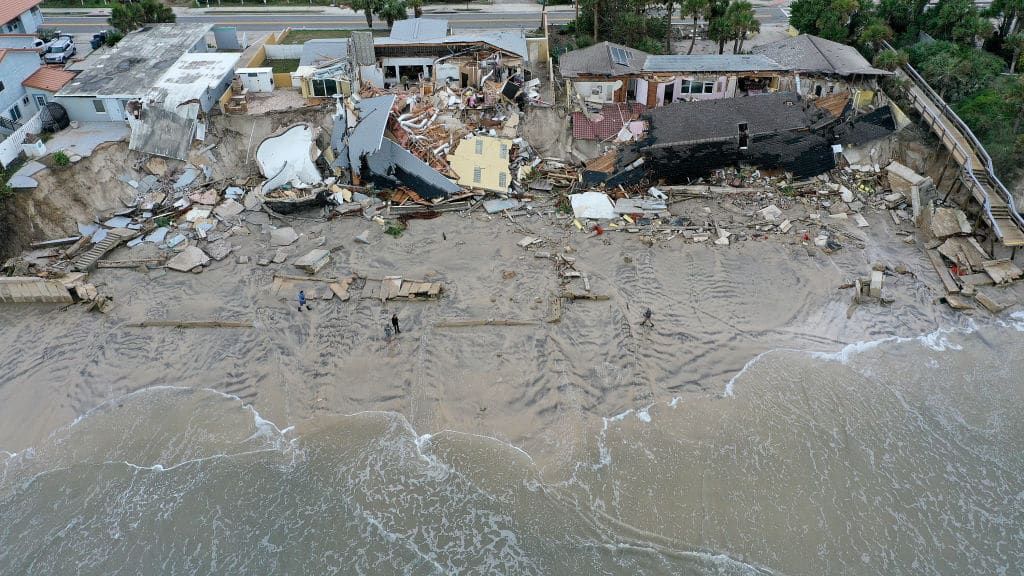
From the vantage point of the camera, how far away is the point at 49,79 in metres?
34.1

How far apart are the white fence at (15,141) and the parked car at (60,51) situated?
916 cm

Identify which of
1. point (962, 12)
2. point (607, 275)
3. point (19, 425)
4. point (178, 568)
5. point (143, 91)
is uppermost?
point (962, 12)

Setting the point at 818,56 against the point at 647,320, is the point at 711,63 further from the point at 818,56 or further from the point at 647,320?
the point at 647,320

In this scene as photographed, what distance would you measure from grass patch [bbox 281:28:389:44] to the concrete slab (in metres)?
14.3

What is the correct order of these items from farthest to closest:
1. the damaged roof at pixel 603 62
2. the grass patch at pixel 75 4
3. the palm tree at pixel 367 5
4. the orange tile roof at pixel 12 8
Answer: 1. the grass patch at pixel 75 4
2. the palm tree at pixel 367 5
3. the orange tile roof at pixel 12 8
4. the damaged roof at pixel 603 62

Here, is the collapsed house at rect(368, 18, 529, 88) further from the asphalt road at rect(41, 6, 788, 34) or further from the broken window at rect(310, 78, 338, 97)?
the asphalt road at rect(41, 6, 788, 34)

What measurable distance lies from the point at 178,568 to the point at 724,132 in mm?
29457

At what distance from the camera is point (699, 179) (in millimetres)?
33031

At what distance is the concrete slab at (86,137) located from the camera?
31391mm

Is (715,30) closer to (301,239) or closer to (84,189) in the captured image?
(301,239)

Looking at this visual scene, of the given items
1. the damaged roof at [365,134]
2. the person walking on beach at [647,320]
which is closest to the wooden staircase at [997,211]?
the person walking on beach at [647,320]

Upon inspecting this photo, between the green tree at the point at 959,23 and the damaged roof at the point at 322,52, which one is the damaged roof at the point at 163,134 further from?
the green tree at the point at 959,23

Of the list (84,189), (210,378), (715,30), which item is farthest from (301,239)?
(715,30)

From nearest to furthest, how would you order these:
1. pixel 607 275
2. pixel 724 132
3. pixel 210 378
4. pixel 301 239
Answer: pixel 210 378 < pixel 607 275 < pixel 301 239 < pixel 724 132
